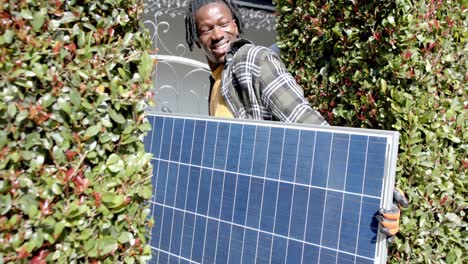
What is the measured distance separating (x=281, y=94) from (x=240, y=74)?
266 millimetres

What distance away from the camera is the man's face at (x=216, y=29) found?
2758mm

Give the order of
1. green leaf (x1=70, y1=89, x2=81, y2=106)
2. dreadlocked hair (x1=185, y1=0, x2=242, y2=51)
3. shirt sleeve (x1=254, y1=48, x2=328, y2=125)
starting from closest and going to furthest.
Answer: green leaf (x1=70, y1=89, x2=81, y2=106), shirt sleeve (x1=254, y1=48, x2=328, y2=125), dreadlocked hair (x1=185, y1=0, x2=242, y2=51)

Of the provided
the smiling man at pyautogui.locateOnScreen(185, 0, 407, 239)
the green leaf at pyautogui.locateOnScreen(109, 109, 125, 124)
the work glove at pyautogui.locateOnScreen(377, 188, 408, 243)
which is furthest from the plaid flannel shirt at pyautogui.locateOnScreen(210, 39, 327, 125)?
the green leaf at pyautogui.locateOnScreen(109, 109, 125, 124)

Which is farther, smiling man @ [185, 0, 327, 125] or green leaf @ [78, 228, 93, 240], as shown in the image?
smiling man @ [185, 0, 327, 125]

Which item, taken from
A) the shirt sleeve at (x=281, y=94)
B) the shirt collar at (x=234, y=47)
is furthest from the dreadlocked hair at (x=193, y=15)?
the shirt sleeve at (x=281, y=94)

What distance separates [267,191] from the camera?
222 cm

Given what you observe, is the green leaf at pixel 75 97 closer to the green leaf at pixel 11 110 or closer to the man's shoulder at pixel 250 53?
the green leaf at pixel 11 110

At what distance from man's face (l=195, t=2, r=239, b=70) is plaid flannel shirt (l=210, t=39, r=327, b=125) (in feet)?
0.53

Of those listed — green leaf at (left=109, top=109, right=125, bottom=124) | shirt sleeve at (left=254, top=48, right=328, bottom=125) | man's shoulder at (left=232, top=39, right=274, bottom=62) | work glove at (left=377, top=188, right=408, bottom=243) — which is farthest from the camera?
man's shoulder at (left=232, top=39, right=274, bottom=62)

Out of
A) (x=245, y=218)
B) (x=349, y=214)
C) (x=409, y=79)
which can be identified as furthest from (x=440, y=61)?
(x=245, y=218)

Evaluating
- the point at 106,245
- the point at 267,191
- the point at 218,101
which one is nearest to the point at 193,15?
the point at 218,101

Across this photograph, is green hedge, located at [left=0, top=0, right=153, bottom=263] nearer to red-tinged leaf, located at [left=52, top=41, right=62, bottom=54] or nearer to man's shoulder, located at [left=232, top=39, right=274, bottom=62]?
red-tinged leaf, located at [left=52, top=41, right=62, bottom=54]

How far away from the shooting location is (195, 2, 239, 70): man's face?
2758 millimetres

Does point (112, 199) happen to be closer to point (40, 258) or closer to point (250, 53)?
point (40, 258)
